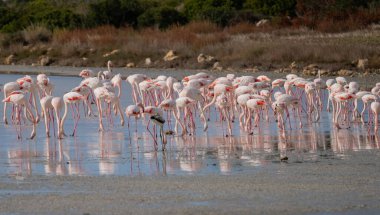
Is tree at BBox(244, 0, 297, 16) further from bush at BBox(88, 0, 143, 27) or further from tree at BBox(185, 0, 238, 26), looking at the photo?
bush at BBox(88, 0, 143, 27)

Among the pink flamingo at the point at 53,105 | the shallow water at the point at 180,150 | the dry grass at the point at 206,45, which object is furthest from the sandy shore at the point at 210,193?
the dry grass at the point at 206,45

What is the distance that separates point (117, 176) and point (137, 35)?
101ft

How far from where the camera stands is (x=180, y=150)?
50.4ft

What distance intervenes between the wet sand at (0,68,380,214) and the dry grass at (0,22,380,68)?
17.1 m

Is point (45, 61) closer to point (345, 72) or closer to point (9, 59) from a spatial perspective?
point (9, 59)

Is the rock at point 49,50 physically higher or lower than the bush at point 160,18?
lower

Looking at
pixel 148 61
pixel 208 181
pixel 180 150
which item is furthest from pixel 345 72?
pixel 208 181

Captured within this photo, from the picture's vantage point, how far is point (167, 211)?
10117 mm

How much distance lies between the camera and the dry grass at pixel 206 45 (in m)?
33.3

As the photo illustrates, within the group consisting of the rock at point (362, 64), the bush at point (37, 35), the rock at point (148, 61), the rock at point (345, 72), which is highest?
the bush at point (37, 35)

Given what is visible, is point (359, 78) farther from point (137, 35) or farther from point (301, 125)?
point (137, 35)

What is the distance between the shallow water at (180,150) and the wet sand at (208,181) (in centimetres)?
2

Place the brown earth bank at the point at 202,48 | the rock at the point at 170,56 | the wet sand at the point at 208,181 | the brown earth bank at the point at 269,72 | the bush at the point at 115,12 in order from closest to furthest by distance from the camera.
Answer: the wet sand at the point at 208,181 → the brown earth bank at the point at 269,72 → the brown earth bank at the point at 202,48 → the rock at the point at 170,56 → the bush at the point at 115,12

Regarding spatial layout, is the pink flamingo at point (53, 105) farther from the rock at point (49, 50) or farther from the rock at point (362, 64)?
the rock at point (49, 50)
